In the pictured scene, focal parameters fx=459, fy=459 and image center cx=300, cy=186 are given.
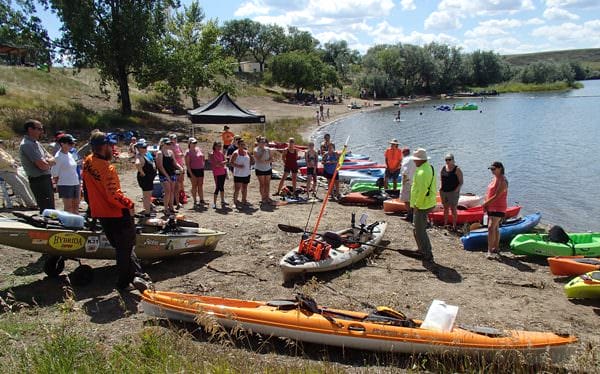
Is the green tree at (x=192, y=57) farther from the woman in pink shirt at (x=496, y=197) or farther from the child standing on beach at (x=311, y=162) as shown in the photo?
the woman in pink shirt at (x=496, y=197)

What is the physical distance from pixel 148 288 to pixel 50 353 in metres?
1.75

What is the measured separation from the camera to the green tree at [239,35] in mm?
93000

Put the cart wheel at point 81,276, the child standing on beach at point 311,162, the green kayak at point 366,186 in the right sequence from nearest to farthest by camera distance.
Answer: the cart wheel at point 81,276 → the child standing on beach at point 311,162 → the green kayak at point 366,186

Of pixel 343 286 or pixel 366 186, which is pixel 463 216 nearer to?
pixel 366 186

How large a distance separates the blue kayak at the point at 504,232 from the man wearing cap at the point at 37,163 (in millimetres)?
8222

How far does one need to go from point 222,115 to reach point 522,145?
69.8 feet

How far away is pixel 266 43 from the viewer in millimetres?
95500

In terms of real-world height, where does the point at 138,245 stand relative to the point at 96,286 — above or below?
above

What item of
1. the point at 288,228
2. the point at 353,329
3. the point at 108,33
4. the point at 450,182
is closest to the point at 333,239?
the point at 288,228

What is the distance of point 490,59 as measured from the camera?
97.8 metres

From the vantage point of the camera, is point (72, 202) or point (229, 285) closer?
point (229, 285)

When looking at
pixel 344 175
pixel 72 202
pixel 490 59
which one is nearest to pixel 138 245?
pixel 72 202

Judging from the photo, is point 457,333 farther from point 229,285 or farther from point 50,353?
point 50,353

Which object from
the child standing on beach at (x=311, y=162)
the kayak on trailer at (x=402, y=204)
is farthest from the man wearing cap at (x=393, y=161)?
the child standing on beach at (x=311, y=162)
